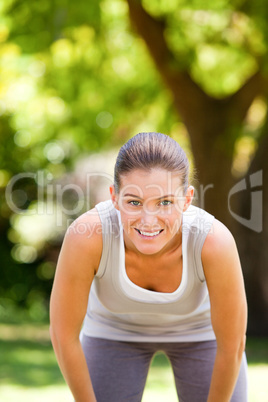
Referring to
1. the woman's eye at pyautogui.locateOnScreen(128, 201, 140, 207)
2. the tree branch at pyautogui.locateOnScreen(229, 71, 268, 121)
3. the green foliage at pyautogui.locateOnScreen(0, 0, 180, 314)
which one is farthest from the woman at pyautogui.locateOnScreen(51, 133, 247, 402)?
the green foliage at pyautogui.locateOnScreen(0, 0, 180, 314)

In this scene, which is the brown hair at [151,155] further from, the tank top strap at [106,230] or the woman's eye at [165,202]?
the tank top strap at [106,230]

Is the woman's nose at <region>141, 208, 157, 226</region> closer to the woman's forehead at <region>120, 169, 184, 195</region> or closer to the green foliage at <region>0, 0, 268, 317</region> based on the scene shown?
the woman's forehead at <region>120, 169, 184, 195</region>

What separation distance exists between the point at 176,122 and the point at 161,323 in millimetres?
8344

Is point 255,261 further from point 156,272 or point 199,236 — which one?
point 199,236

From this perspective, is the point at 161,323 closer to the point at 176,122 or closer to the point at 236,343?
the point at 236,343

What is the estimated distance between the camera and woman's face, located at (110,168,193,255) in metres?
2.79

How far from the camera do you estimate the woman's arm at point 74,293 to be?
9.55 ft

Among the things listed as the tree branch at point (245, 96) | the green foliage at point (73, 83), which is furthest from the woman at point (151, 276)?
the tree branch at point (245, 96)

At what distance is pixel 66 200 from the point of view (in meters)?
12.7

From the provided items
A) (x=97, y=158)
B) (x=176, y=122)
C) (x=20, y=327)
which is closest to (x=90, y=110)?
(x=176, y=122)

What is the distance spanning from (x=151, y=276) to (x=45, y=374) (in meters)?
4.30

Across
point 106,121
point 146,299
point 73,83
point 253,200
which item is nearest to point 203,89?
point 253,200

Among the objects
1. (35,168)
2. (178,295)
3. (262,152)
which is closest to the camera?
(178,295)

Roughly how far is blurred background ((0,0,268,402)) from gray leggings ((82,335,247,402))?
8.72ft
